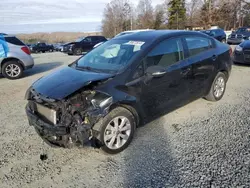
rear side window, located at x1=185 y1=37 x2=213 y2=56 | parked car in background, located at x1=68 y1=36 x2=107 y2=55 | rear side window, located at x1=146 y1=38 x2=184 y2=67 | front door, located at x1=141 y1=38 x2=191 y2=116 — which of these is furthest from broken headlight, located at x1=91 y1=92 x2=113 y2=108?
parked car in background, located at x1=68 y1=36 x2=107 y2=55

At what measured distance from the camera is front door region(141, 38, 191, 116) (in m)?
3.24

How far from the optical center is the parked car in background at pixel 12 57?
7.57 meters

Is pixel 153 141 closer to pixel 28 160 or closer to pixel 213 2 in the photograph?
pixel 28 160

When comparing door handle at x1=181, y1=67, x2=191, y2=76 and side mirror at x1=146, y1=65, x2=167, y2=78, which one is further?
door handle at x1=181, y1=67, x2=191, y2=76

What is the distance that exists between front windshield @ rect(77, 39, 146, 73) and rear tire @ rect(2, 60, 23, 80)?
5101 mm

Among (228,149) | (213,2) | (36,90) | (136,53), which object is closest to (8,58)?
(36,90)

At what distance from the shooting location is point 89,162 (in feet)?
9.25

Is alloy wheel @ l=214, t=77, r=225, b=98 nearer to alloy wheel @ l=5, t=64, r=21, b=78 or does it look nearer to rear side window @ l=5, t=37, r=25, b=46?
alloy wheel @ l=5, t=64, r=21, b=78

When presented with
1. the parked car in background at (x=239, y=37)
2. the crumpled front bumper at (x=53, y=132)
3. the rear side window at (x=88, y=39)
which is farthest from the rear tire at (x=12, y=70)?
the parked car in background at (x=239, y=37)

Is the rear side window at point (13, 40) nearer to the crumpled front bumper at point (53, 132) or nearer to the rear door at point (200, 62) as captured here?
the crumpled front bumper at point (53, 132)

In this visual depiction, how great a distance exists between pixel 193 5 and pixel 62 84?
59185 millimetres

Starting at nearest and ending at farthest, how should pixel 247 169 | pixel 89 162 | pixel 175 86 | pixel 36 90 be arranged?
1. pixel 247 169
2. pixel 89 162
3. pixel 36 90
4. pixel 175 86

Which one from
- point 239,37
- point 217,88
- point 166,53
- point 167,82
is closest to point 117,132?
point 167,82

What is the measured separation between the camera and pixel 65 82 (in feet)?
9.66
